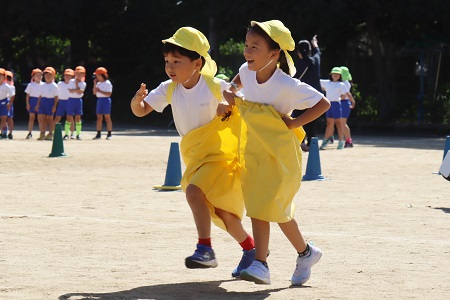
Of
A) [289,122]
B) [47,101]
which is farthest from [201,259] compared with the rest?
[47,101]

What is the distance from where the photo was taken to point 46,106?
82.2 ft

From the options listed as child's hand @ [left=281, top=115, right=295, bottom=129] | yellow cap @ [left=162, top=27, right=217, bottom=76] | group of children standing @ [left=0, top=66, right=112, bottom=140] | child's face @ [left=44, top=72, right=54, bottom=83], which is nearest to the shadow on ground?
child's hand @ [left=281, top=115, right=295, bottom=129]

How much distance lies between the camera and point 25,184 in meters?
14.0

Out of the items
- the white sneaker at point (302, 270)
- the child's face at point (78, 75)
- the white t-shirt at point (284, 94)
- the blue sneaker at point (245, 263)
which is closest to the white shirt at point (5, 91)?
the child's face at point (78, 75)

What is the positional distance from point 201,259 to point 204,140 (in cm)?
83

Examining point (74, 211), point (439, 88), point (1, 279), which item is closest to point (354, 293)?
point (1, 279)

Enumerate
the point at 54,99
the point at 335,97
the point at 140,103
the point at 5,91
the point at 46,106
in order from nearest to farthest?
the point at 140,103, the point at 335,97, the point at 46,106, the point at 54,99, the point at 5,91

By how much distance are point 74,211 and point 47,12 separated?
25.3m

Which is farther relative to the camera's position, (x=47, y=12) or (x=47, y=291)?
(x=47, y=12)

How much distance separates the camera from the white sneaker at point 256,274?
6738 millimetres

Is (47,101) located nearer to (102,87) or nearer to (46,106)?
(46,106)

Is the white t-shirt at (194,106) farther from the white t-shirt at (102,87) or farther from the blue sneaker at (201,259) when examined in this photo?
the white t-shirt at (102,87)

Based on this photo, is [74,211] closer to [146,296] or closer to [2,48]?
[146,296]

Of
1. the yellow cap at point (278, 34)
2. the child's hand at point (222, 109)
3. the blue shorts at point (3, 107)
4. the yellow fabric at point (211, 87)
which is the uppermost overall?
the yellow cap at point (278, 34)
